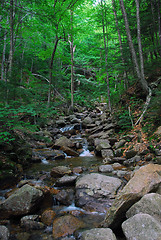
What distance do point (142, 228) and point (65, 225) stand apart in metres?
1.63

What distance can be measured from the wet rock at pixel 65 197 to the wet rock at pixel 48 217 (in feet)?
1.52

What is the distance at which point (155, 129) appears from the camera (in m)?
6.45

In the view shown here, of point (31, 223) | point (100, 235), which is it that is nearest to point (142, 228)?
point (100, 235)

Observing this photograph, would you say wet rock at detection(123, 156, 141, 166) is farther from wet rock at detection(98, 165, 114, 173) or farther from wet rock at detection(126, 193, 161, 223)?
wet rock at detection(126, 193, 161, 223)

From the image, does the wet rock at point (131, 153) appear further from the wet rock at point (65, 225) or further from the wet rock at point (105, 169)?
the wet rock at point (65, 225)

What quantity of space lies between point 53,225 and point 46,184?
173cm

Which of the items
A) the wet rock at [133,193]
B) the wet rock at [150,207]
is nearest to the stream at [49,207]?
the wet rock at [133,193]

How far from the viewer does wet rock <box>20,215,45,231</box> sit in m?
2.94

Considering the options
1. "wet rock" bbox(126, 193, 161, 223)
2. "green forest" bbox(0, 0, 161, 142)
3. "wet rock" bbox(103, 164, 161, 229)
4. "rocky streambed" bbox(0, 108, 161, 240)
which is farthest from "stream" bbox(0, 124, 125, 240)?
"green forest" bbox(0, 0, 161, 142)

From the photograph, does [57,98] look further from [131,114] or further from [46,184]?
[46,184]

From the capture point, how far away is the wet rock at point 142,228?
1.93 metres

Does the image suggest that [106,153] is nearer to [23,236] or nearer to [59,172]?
[59,172]

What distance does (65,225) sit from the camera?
9.75 feet

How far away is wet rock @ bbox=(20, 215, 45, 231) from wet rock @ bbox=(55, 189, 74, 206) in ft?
2.82
